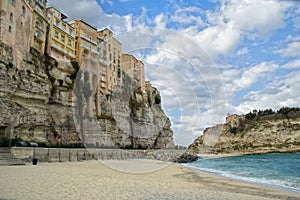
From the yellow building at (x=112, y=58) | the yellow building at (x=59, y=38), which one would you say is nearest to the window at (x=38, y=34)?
the yellow building at (x=59, y=38)

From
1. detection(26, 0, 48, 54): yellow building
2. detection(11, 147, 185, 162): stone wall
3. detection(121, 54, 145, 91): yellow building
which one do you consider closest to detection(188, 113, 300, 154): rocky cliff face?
detection(121, 54, 145, 91): yellow building

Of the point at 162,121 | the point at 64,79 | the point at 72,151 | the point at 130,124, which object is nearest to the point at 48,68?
the point at 64,79

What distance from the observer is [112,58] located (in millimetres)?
48062

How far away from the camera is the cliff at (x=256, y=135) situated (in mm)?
86625

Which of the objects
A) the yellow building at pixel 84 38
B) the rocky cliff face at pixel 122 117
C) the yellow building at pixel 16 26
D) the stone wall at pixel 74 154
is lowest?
the stone wall at pixel 74 154

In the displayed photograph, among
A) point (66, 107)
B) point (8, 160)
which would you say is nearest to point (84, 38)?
point (66, 107)

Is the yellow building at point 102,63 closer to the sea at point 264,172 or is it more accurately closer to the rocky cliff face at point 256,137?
the sea at point 264,172

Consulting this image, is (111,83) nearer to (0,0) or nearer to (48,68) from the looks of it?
(48,68)

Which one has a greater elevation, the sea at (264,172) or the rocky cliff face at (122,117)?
the rocky cliff face at (122,117)

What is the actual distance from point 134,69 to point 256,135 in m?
60.1

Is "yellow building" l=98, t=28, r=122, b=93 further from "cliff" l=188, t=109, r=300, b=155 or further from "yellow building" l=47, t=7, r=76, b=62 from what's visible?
"cliff" l=188, t=109, r=300, b=155

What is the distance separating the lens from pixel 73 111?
107 ft

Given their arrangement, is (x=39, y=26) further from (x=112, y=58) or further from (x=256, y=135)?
(x=256, y=135)

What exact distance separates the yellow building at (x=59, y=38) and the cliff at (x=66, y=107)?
8.00ft
